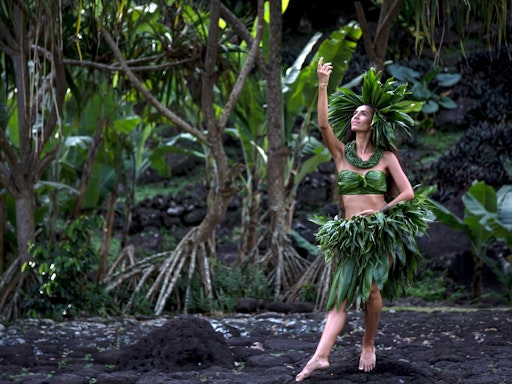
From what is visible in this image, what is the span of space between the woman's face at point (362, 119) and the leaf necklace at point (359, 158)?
11 cm

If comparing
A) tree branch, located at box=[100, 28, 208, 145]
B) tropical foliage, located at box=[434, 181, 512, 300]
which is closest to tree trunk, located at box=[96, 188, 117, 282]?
tree branch, located at box=[100, 28, 208, 145]

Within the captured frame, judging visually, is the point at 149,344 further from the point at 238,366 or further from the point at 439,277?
the point at 439,277

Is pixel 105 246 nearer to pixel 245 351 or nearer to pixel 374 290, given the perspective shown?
pixel 245 351

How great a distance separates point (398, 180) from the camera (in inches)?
171

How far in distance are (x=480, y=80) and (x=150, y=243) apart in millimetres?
6065

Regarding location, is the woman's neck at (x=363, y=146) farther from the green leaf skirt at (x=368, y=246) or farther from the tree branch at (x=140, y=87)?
the tree branch at (x=140, y=87)

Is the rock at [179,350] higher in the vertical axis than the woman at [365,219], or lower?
lower

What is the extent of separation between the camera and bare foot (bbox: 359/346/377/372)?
4.30 m

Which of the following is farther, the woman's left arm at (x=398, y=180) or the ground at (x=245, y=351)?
the ground at (x=245, y=351)

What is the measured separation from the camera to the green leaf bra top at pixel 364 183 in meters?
4.31

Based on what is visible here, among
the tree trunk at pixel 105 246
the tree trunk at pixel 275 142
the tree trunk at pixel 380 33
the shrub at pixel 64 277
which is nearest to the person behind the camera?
the shrub at pixel 64 277

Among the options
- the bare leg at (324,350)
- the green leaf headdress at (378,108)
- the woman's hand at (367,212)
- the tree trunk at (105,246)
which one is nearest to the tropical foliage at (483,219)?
the tree trunk at (105,246)

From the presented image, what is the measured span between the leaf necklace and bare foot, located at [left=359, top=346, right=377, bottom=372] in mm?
968

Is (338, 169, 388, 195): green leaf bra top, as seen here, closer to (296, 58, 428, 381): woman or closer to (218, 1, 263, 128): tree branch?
(296, 58, 428, 381): woman
